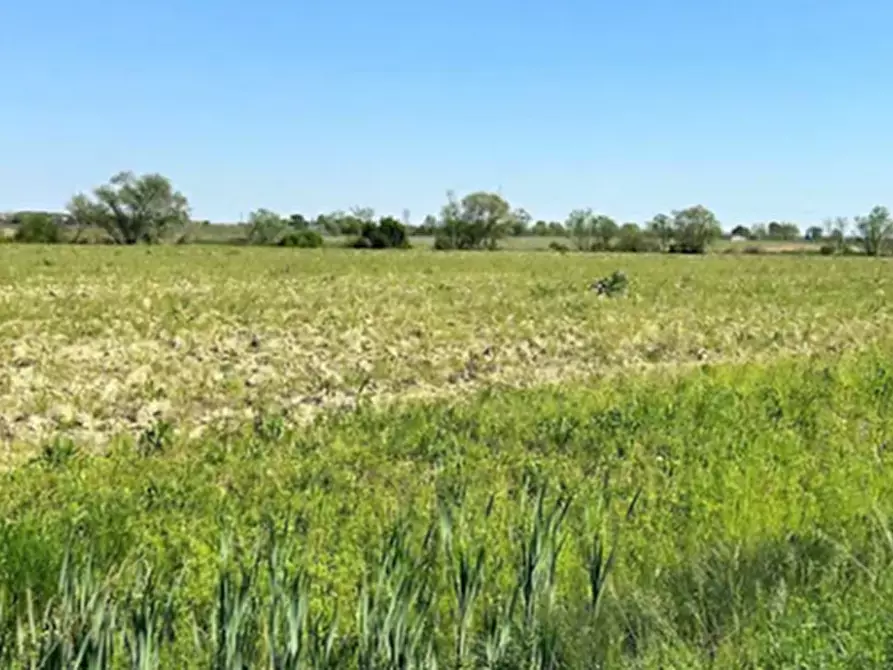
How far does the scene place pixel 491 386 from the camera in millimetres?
10266

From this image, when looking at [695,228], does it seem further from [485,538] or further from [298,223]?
[485,538]

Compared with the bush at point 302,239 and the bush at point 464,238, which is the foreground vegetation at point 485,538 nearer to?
the bush at point 302,239

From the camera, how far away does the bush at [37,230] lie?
63.4 meters

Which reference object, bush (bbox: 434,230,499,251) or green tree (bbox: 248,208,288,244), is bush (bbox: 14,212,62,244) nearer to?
green tree (bbox: 248,208,288,244)

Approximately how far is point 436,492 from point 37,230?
221 feet

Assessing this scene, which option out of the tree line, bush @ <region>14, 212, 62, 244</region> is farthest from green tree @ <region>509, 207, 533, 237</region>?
bush @ <region>14, 212, 62, 244</region>

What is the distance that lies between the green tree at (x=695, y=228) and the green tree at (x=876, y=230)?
46.1ft

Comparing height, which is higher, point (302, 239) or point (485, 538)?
point (302, 239)

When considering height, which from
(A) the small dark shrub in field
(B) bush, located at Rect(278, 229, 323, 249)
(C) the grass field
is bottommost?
(C) the grass field

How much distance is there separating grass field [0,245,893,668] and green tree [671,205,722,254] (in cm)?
7226

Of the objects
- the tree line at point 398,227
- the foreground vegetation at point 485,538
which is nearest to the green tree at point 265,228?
the tree line at point 398,227

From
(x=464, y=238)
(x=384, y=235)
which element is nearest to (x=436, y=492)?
(x=384, y=235)

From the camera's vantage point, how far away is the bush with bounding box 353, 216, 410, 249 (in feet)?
228

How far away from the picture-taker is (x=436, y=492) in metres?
5.68
